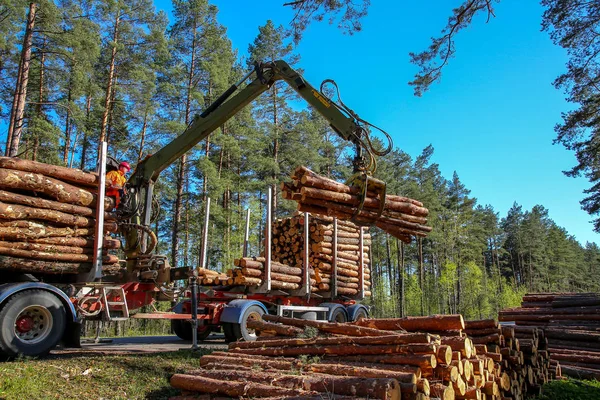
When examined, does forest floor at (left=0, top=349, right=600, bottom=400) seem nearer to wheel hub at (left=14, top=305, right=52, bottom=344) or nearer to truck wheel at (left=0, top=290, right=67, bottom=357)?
truck wheel at (left=0, top=290, right=67, bottom=357)

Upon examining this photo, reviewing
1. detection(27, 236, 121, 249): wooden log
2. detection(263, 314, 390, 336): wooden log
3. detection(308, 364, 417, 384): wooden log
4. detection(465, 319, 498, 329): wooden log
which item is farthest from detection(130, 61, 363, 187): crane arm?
detection(308, 364, 417, 384): wooden log

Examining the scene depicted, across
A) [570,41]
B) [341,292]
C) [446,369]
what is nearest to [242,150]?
[341,292]

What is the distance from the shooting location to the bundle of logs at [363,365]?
4.51m

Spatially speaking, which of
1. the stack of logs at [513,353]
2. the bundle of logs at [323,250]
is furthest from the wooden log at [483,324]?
the bundle of logs at [323,250]

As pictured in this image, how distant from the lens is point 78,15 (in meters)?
20.8

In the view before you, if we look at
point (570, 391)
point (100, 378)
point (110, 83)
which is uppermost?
point (110, 83)

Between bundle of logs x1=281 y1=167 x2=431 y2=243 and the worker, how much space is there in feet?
12.2

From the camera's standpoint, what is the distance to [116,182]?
8500 mm

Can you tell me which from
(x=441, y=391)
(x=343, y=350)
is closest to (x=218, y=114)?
(x=343, y=350)

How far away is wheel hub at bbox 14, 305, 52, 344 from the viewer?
6324mm

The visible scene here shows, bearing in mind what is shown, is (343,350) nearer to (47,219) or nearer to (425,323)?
(425,323)

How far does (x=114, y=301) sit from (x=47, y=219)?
6.40 ft

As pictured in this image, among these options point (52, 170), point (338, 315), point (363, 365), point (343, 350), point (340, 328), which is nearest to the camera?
point (363, 365)

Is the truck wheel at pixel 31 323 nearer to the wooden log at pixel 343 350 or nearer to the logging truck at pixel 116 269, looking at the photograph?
the logging truck at pixel 116 269
